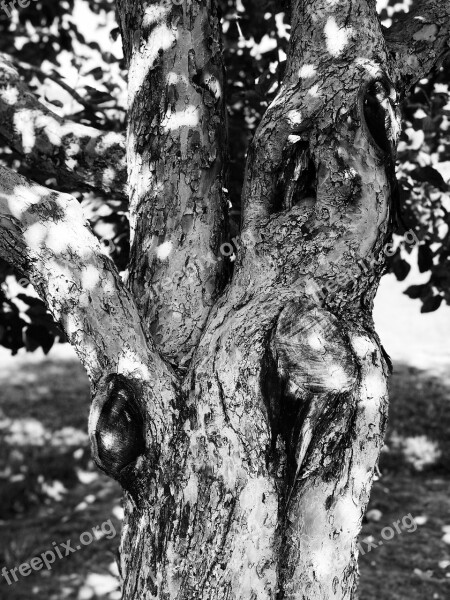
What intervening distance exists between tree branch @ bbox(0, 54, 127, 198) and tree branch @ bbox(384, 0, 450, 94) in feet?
3.20

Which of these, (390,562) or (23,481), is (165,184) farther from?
(23,481)

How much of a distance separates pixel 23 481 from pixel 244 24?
3.72 metres

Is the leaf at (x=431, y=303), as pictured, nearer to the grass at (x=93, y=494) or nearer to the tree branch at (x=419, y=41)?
the tree branch at (x=419, y=41)

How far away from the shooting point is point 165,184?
2.01 m

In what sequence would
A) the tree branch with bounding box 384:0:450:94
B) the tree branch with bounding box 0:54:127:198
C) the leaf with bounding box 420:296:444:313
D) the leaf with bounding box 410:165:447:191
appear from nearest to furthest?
the tree branch with bounding box 384:0:450:94 → the tree branch with bounding box 0:54:127:198 → the leaf with bounding box 410:165:447:191 → the leaf with bounding box 420:296:444:313

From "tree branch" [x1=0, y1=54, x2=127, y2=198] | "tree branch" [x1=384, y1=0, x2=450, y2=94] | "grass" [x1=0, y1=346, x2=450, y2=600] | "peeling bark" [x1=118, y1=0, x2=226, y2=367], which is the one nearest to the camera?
"peeling bark" [x1=118, y1=0, x2=226, y2=367]

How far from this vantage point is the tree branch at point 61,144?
2.40 meters

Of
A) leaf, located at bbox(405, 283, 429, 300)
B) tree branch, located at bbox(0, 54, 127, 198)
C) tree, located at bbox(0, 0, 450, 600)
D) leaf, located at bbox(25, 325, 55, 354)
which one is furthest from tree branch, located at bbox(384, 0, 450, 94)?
leaf, located at bbox(25, 325, 55, 354)

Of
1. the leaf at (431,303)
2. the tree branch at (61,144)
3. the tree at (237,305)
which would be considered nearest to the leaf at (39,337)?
the tree branch at (61,144)

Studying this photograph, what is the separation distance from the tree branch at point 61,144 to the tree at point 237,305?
0.29m

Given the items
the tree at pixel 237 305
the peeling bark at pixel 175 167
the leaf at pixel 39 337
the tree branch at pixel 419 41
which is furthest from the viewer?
the leaf at pixel 39 337

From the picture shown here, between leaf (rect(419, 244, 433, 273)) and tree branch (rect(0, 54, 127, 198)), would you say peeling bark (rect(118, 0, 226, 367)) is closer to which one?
tree branch (rect(0, 54, 127, 198))

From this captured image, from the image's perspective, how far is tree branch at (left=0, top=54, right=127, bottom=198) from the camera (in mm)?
2400

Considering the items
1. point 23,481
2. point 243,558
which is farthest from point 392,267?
point 23,481
